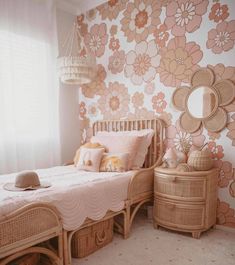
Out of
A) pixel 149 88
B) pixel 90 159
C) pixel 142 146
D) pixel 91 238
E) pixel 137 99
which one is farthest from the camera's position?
pixel 137 99

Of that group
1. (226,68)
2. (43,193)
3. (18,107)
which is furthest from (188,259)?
(18,107)

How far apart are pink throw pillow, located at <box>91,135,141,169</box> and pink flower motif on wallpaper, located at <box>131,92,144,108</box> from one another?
0.50m

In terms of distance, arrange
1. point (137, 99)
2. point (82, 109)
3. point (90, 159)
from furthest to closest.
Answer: point (82, 109) < point (137, 99) < point (90, 159)

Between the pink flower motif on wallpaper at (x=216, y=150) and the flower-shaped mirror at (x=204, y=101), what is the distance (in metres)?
0.16

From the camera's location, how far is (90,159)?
9.04 ft

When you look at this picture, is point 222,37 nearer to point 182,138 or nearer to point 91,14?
point 182,138

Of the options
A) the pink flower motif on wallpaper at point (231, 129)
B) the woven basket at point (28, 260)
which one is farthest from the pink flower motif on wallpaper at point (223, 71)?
the woven basket at point (28, 260)

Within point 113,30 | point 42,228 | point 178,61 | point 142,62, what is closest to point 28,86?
point 113,30

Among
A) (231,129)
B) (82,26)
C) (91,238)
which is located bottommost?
(91,238)

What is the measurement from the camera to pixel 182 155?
2.64 m

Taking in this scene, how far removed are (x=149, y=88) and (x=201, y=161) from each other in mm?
1127

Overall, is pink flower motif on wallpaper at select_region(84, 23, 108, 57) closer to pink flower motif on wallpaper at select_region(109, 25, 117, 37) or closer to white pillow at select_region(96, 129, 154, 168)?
pink flower motif on wallpaper at select_region(109, 25, 117, 37)

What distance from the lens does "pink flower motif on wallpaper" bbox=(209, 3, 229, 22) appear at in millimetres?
2479

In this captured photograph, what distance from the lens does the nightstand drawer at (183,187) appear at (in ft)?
7.70
